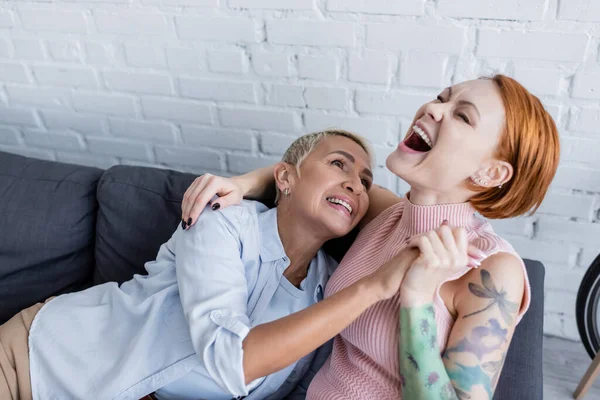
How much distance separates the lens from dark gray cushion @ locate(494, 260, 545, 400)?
1160mm

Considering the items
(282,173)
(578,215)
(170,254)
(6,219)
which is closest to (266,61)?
(282,173)

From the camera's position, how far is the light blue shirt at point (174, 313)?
116 centimetres

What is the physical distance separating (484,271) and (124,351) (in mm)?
809

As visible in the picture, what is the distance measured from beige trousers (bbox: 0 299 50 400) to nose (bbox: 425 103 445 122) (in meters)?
1.09

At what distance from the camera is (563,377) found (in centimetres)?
184

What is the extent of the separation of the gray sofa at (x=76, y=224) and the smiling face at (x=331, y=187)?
0.20 meters

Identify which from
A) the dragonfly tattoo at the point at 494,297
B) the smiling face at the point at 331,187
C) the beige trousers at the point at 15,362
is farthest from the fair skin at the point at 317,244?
the beige trousers at the point at 15,362

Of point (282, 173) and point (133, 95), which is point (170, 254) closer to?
point (282, 173)

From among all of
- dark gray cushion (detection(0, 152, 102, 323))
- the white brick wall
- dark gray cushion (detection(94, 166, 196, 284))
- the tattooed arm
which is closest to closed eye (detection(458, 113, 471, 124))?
the tattooed arm

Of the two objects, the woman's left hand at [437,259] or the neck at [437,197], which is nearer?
the woman's left hand at [437,259]

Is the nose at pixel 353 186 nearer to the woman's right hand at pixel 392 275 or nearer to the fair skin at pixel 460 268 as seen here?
the fair skin at pixel 460 268

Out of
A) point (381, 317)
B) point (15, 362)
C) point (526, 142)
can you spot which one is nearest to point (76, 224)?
point (15, 362)

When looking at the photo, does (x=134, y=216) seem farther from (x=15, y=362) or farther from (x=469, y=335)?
(x=469, y=335)

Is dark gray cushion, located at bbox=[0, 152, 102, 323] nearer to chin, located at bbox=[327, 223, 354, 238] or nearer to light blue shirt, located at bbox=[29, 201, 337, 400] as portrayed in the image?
light blue shirt, located at bbox=[29, 201, 337, 400]
